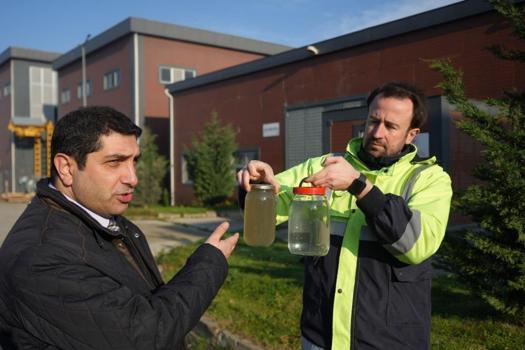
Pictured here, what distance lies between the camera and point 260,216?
2721mm

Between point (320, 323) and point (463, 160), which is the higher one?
point (463, 160)

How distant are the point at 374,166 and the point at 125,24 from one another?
25.3m

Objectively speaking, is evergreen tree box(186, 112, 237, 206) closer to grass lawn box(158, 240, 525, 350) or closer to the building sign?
the building sign

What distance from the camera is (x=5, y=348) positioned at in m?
1.87

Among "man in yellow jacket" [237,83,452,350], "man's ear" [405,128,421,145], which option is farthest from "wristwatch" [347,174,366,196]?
"man's ear" [405,128,421,145]

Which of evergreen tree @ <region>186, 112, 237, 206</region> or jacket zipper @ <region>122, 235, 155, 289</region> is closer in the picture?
jacket zipper @ <region>122, 235, 155, 289</region>

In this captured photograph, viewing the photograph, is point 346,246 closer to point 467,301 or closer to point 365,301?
point 365,301

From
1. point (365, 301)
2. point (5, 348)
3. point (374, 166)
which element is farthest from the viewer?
point (374, 166)

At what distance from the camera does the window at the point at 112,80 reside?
26.9 metres

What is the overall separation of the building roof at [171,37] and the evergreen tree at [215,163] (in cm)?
867

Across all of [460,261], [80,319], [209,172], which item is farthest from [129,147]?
[209,172]

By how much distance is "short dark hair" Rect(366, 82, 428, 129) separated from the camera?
2.53m

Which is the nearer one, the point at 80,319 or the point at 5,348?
the point at 80,319

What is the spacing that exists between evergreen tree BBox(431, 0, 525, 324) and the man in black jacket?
3478mm
